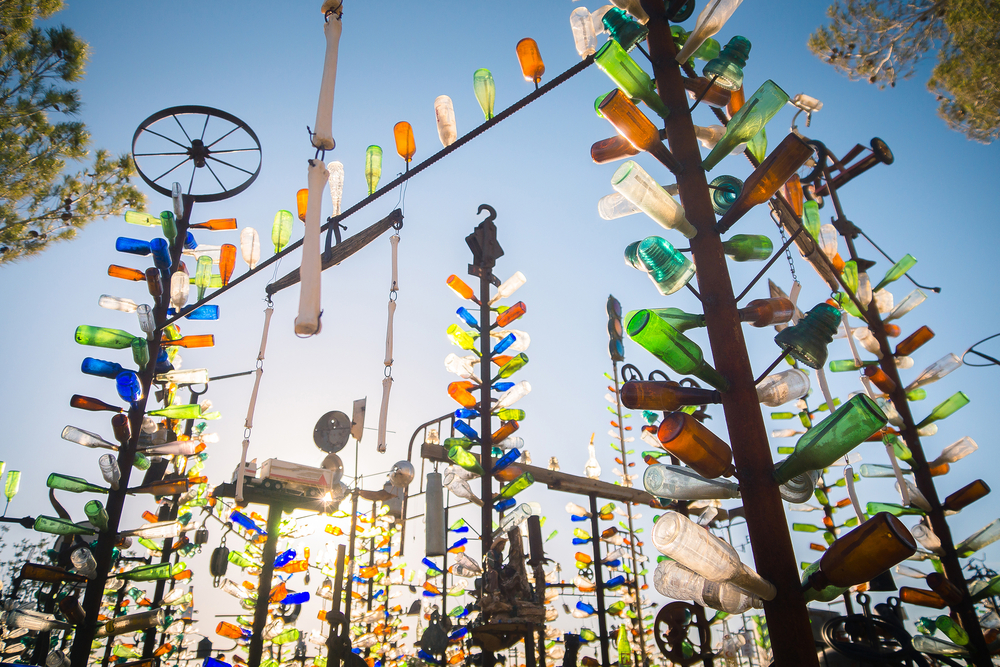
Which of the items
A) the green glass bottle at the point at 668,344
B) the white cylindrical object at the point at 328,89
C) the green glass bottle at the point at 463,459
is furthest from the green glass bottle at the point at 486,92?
the green glass bottle at the point at 463,459

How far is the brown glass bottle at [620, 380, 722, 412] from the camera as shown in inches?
71.5

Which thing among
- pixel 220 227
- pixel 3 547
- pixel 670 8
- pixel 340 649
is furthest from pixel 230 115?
pixel 3 547

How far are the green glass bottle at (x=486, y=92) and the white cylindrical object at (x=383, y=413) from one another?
6.04 feet

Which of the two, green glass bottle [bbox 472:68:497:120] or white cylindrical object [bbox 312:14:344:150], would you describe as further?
green glass bottle [bbox 472:68:497:120]

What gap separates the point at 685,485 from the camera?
1771 mm

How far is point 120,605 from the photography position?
9797mm

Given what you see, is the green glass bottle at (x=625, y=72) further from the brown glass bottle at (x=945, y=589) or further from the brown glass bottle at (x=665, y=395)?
the brown glass bottle at (x=945, y=589)

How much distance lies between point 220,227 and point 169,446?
2526 millimetres

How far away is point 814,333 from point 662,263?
0.61m

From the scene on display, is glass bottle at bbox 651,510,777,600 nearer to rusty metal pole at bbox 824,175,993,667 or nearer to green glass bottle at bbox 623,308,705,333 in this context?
green glass bottle at bbox 623,308,705,333

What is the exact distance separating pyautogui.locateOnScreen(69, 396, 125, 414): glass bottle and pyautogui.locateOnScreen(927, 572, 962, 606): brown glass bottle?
25.3 feet

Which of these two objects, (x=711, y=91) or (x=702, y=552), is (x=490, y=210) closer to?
(x=711, y=91)

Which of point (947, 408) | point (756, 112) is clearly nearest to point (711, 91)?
point (756, 112)

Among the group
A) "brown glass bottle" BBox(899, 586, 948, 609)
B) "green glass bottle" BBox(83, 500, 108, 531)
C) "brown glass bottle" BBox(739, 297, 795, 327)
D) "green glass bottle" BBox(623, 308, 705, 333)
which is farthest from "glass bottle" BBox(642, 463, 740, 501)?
"green glass bottle" BBox(83, 500, 108, 531)
